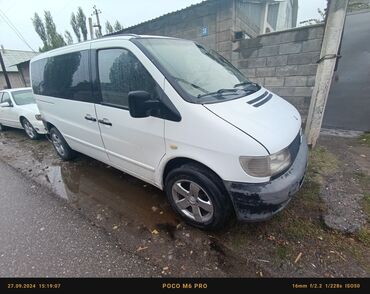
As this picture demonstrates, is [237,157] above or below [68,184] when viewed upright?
above

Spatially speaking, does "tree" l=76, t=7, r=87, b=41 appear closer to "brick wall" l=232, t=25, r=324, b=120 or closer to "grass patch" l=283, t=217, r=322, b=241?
"brick wall" l=232, t=25, r=324, b=120

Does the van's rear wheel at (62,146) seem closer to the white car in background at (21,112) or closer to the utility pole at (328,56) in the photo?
the white car in background at (21,112)

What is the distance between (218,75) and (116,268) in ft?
7.55

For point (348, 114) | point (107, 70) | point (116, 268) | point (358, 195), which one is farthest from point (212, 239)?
point (348, 114)

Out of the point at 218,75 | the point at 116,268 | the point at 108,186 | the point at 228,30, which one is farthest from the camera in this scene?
the point at 228,30

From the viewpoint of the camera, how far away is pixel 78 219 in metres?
2.73

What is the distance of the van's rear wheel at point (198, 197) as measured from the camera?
207 cm

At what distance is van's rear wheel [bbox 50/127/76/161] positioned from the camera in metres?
4.08

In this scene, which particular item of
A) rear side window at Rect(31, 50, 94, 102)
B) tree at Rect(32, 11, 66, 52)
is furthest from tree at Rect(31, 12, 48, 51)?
rear side window at Rect(31, 50, 94, 102)

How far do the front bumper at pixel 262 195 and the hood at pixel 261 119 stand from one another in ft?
0.97

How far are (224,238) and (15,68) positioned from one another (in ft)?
101

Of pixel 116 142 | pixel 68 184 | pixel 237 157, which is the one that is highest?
pixel 237 157

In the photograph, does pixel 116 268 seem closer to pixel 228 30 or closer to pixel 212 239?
pixel 212 239

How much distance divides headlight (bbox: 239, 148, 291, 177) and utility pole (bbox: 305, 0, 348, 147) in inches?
97.2
